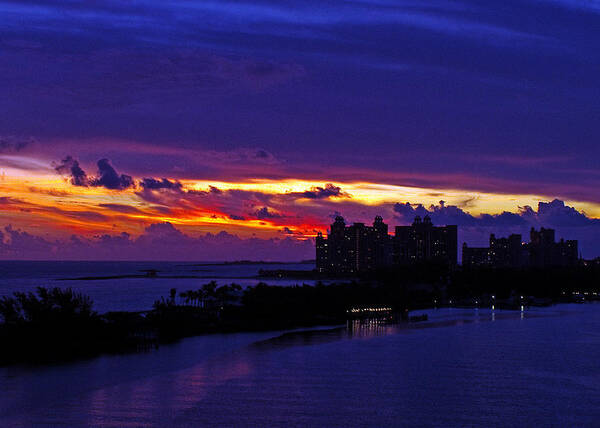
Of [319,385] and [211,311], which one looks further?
[211,311]

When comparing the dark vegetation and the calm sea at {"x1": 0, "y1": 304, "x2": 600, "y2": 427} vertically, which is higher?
the dark vegetation

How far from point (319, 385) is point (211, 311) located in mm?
46214

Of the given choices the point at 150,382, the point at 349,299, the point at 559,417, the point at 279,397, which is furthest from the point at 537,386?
the point at 349,299

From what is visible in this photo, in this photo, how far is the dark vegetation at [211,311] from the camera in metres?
59.9

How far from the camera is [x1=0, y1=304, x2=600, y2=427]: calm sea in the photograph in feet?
124

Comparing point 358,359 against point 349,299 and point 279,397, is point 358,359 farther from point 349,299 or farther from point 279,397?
point 349,299

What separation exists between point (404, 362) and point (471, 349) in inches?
439

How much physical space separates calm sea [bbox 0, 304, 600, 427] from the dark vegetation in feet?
14.5

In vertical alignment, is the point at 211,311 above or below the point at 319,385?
above

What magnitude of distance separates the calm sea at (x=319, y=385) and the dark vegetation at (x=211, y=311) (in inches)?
174

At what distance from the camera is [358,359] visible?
2277 inches

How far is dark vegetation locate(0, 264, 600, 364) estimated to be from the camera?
2360 inches

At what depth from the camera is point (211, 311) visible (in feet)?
298

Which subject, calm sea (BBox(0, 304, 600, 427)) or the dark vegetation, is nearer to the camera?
calm sea (BBox(0, 304, 600, 427))
